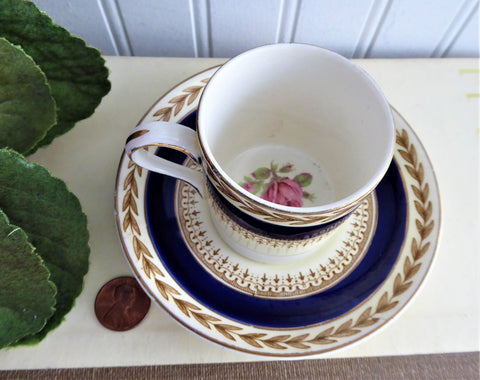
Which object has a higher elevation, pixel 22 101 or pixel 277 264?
pixel 22 101

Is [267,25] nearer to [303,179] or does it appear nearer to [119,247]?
[303,179]

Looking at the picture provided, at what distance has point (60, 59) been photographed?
313 millimetres

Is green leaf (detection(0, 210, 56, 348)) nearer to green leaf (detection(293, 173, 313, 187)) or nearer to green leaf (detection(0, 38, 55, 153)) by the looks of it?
green leaf (detection(0, 38, 55, 153))

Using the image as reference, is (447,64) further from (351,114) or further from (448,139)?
(351,114)

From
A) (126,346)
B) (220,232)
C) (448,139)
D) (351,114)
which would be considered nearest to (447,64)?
(448,139)

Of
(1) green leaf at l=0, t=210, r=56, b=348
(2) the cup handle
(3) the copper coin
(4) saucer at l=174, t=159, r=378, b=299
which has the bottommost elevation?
(3) the copper coin

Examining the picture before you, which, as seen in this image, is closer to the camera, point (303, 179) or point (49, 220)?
point (49, 220)

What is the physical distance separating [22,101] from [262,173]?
220 millimetres

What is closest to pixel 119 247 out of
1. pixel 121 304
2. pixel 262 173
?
pixel 121 304

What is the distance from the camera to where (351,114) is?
33 centimetres

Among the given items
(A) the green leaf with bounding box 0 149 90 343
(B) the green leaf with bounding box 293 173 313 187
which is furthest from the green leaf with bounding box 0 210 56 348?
(B) the green leaf with bounding box 293 173 313 187

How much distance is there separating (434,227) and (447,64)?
0.25 m

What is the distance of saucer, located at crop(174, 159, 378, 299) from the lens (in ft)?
1.06

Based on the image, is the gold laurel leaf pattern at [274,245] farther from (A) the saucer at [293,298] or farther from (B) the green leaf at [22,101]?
(B) the green leaf at [22,101]
